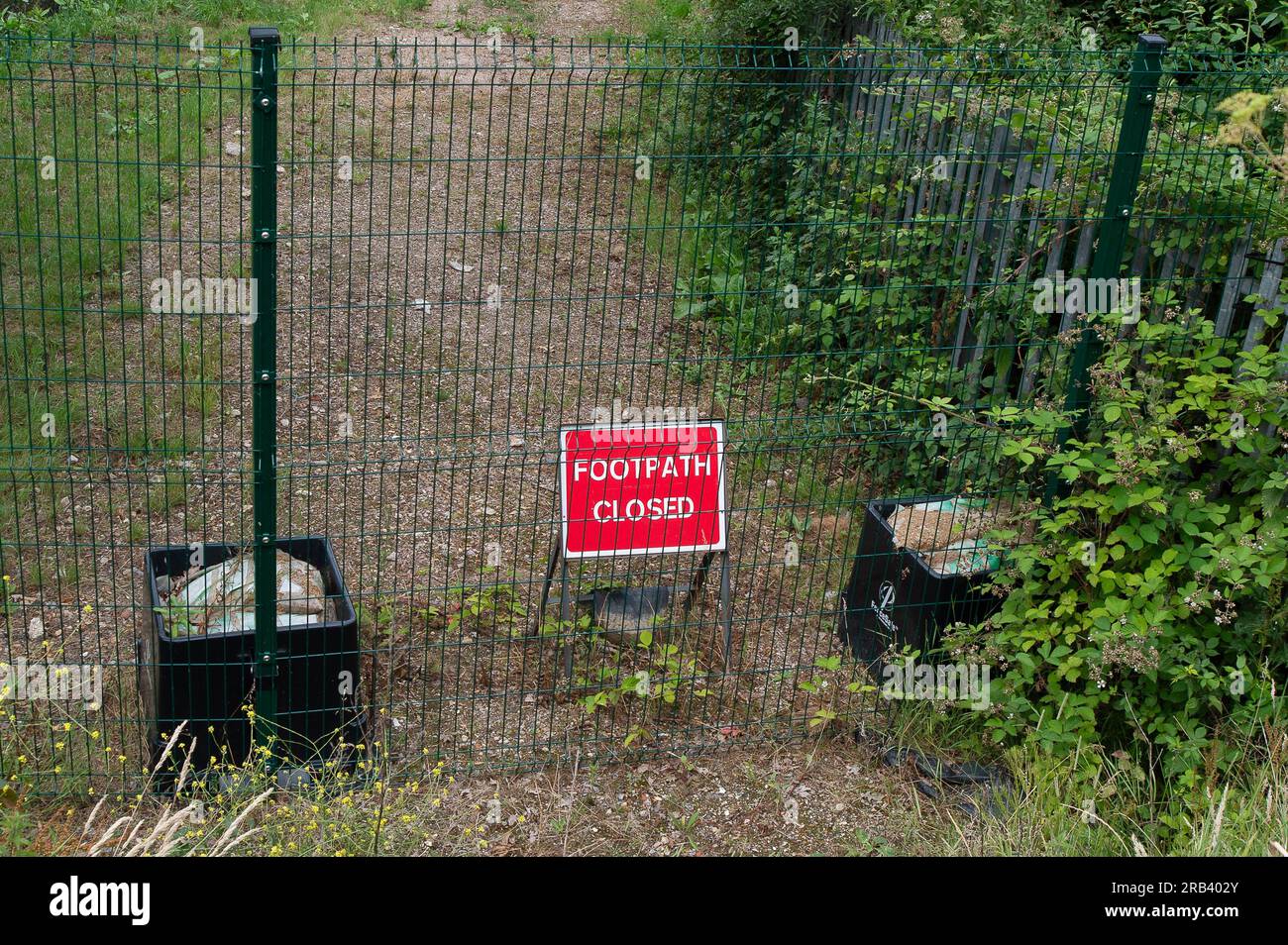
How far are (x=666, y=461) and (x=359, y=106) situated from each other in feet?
25.1

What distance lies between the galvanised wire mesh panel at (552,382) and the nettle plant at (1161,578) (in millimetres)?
305

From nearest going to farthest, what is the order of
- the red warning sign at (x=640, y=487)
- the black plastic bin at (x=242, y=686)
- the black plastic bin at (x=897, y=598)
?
the black plastic bin at (x=242, y=686)
the red warning sign at (x=640, y=487)
the black plastic bin at (x=897, y=598)

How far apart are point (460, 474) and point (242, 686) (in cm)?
250

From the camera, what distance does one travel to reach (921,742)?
4.84 meters

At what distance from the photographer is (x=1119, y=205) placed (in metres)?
4.61

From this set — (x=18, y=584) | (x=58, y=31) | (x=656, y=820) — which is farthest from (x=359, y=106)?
(x=656, y=820)

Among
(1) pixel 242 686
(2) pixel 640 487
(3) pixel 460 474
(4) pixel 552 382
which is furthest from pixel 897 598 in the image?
(4) pixel 552 382

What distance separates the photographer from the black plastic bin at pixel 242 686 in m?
4.24

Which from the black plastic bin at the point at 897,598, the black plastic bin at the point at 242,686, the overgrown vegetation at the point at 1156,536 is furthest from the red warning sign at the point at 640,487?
the black plastic bin at the point at 242,686

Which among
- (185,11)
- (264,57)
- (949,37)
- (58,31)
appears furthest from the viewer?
(185,11)

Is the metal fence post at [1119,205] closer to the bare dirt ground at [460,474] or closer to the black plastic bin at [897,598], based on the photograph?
the black plastic bin at [897,598]

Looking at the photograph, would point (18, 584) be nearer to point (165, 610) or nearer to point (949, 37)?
point (165, 610)

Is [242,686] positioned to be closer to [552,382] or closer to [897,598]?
[897,598]

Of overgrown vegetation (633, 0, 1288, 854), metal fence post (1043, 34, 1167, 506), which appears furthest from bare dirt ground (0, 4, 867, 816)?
metal fence post (1043, 34, 1167, 506)
